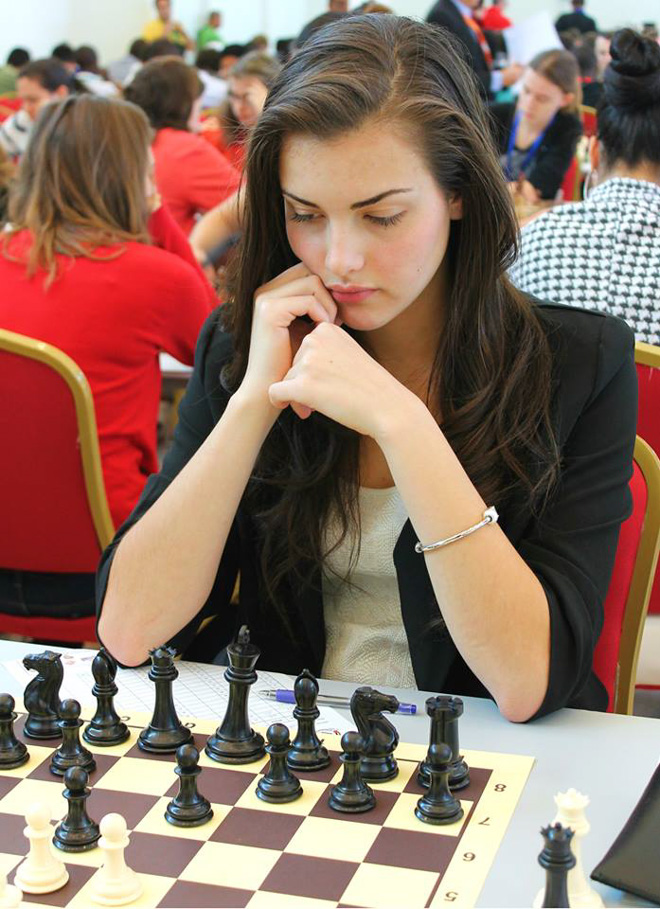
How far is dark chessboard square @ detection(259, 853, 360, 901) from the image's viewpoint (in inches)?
35.0

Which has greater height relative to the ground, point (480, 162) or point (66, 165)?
point (480, 162)

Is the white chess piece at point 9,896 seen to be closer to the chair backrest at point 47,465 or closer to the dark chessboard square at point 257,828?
the dark chessboard square at point 257,828

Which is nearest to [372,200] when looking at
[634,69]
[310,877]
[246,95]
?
[310,877]

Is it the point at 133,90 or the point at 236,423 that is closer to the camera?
the point at 236,423

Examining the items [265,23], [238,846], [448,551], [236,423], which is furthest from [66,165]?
[265,23]

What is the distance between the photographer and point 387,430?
127cm

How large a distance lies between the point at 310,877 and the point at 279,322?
72 centimetres

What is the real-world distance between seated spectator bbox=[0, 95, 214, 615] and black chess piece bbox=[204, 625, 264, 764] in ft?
4.55

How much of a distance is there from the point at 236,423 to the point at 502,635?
0.40 meters

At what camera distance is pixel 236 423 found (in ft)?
4.62

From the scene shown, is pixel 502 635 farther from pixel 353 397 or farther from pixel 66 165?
pixel 66 165

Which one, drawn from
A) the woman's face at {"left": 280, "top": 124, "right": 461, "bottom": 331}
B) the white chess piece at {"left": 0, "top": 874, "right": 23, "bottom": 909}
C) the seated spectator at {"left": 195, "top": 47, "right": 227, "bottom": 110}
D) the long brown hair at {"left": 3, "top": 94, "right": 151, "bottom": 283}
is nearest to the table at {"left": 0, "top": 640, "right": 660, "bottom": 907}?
the white chess piece at {"left": 0, "top": 874, "right": 23, "bottom": 909}

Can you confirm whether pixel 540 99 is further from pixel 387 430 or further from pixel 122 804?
pixel 122 804

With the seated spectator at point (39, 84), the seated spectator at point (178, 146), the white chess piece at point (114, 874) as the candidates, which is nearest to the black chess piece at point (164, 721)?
the white chess piece at point (114, 874)
